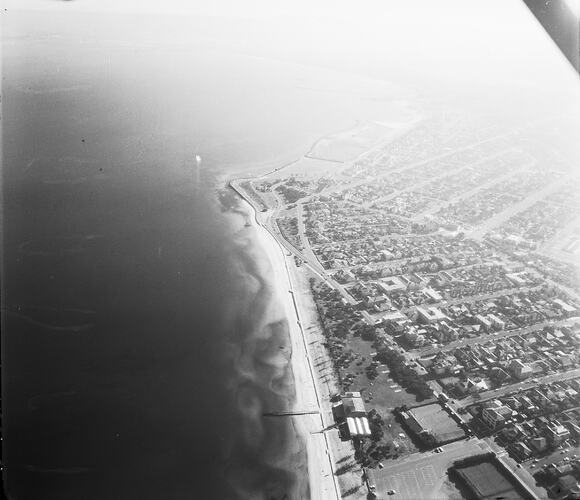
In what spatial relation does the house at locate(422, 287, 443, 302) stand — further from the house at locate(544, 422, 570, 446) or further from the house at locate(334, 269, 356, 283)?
the house at locate(544, 422, 570, 446)

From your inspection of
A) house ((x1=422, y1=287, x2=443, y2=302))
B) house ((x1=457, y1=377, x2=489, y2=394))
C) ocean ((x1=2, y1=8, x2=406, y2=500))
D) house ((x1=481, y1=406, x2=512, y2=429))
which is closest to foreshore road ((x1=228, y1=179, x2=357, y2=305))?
ocean ((x1=2, y1=8, x2=406, y2=500))

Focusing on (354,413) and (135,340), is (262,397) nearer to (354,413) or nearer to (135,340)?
(354,413)

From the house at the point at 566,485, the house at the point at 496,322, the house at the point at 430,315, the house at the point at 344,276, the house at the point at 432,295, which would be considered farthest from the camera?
the house at the point at 344,276

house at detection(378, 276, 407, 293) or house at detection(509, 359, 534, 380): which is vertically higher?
house at detection(378, 276, 407, 293)

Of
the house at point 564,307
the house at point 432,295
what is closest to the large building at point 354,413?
the house at point 432,295

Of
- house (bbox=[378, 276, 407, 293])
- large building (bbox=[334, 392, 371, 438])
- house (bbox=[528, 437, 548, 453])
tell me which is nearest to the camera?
house (bbox=[528, 437, 548, 453])

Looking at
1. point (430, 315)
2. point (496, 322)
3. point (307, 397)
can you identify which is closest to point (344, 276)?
point (430, 315)

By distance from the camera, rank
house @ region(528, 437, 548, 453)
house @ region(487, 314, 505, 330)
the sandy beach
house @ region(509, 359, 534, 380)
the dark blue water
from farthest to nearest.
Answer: house @ region(487, 314, 505, 330)
house @ region(509, 359, 534, 380)
house @ region(528, 437, 548, 453)
the dark blue water
the sandy beach

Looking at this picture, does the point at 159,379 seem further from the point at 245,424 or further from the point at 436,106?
the point at 436,106

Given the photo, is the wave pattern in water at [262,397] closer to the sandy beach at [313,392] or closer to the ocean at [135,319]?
the ocean at [135,319]
